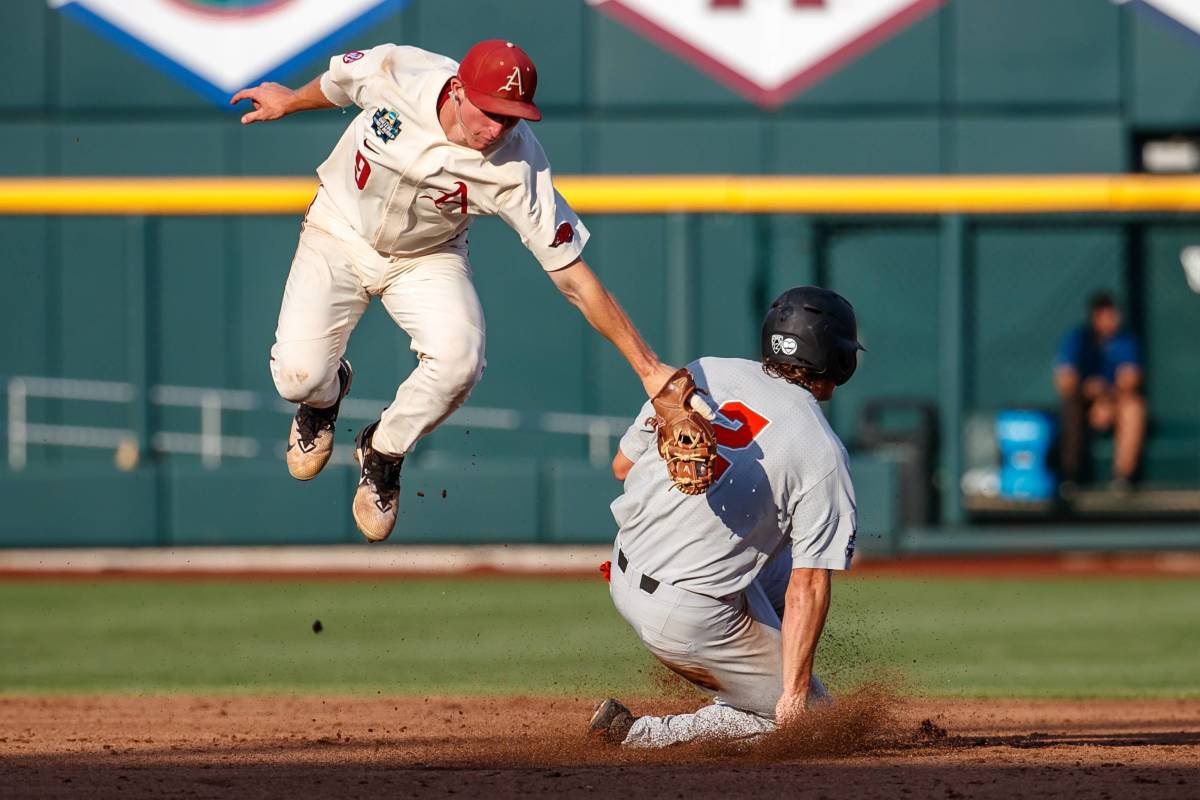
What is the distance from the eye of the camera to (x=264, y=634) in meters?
9.02

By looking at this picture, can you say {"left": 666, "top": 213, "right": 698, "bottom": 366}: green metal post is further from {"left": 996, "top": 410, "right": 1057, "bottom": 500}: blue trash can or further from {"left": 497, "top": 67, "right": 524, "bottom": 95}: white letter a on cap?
{"left": 497, "top": 67, "right": 524, "bottom": 95}: white letter a on cap

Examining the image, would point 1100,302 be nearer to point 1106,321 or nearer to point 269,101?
point 1106,321

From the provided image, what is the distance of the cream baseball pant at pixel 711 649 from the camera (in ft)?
15.9

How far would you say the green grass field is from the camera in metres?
7.50

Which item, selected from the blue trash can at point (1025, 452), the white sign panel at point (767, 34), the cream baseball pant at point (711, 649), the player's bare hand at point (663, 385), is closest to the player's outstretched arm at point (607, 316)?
the player's bare hand at point (663, 385)

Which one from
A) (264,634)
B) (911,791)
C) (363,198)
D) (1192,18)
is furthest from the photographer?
(1192,18)

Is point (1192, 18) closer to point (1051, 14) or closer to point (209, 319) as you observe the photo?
point (1051, 14)

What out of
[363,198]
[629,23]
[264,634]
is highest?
[629,23]

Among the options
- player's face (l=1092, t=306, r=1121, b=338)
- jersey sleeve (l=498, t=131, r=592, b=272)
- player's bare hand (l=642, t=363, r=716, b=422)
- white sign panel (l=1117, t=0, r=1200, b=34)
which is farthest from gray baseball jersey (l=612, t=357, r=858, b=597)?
white sign panel (l=1117, t=0, r=1200, b=34)

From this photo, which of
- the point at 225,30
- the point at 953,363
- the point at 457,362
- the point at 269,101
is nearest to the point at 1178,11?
the point at 953,363

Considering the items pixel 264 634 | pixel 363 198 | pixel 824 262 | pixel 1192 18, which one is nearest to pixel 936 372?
pixel 824 262

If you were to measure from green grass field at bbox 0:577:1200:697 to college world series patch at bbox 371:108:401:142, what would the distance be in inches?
100

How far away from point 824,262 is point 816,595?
9006mm

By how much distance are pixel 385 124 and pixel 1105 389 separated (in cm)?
870
